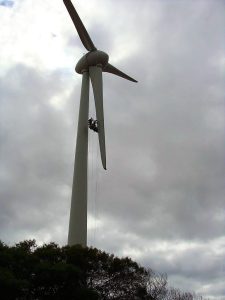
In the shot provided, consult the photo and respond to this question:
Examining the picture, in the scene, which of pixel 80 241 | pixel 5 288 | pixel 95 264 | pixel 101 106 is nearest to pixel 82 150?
pixel 101 106

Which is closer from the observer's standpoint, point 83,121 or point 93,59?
point 83,121

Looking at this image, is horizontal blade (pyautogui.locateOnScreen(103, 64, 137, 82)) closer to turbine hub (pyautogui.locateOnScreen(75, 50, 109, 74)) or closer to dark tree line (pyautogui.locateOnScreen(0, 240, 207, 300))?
turbine hub (pyautogui.locateOnScreen(75, 50, 109, 74))

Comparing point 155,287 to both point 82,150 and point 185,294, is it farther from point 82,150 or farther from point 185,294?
point 82,150

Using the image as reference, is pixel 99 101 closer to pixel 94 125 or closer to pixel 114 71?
pixel 94 125

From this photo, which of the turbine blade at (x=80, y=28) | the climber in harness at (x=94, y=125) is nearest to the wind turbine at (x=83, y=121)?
the turbine blade at (x=80, y=28)

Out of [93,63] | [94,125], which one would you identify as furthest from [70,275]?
[93,63]

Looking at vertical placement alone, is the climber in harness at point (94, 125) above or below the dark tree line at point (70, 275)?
above

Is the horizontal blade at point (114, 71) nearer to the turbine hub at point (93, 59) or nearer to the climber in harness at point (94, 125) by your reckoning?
the turbine hub at point (93, 59)

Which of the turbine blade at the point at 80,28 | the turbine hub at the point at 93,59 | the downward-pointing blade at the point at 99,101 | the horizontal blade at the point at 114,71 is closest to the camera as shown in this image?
the downward-pointing blade at the point at 99,101

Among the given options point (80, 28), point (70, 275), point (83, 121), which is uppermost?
point (80, 28)

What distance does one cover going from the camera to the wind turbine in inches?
2213

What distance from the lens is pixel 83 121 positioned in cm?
6388

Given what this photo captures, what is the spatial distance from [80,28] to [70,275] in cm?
3719

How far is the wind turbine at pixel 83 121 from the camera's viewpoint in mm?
56219
